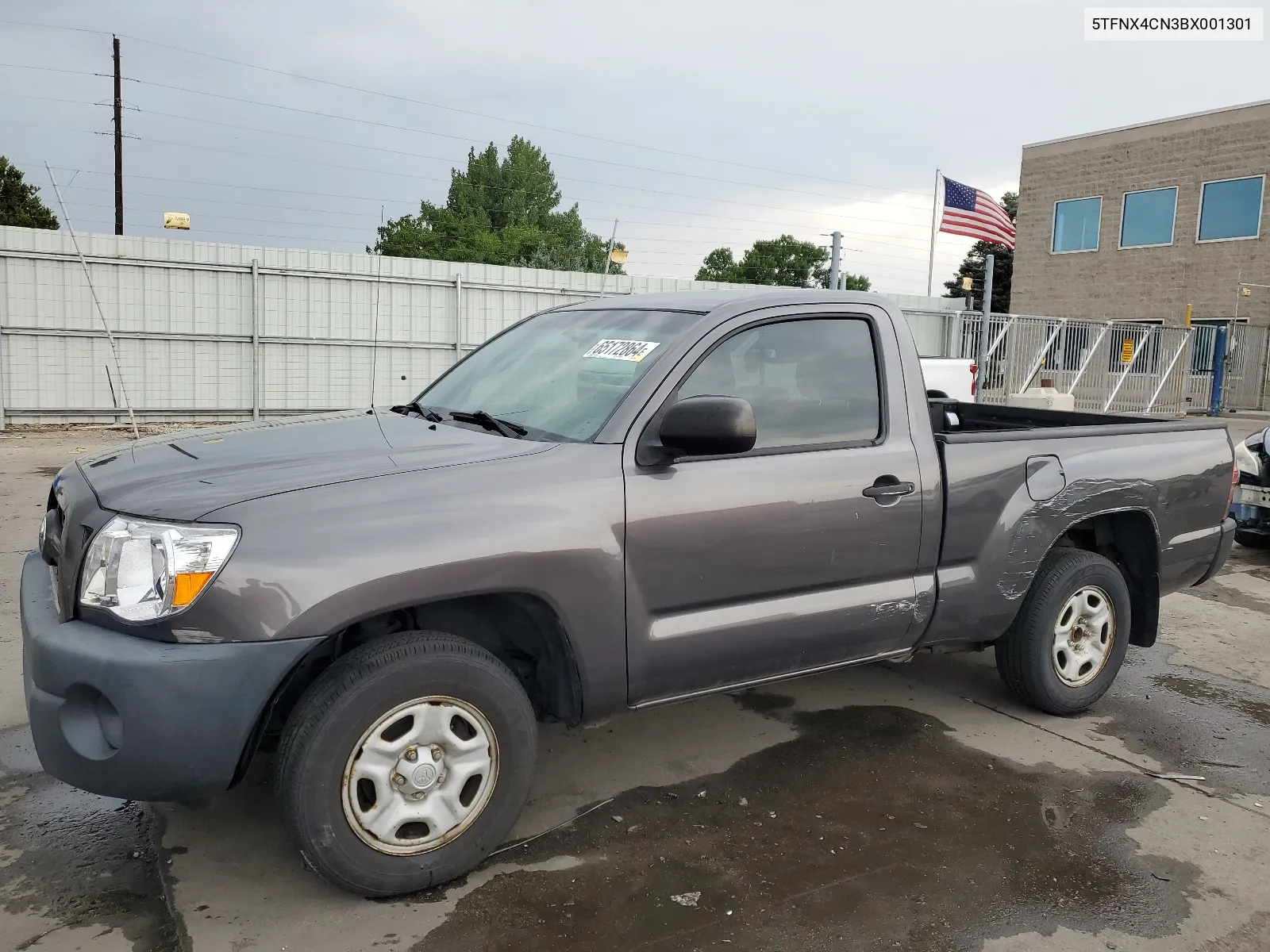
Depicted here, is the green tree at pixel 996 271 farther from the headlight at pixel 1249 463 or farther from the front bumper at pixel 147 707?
the front bumper at pixel 147 707

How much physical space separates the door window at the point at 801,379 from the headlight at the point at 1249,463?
18.4 feet

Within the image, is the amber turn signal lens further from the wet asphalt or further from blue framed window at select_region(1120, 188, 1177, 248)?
blue framed window at select_region(1120, 188, 1177, 248)

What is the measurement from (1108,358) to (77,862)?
2445 cm

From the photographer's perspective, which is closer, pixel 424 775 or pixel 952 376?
pixel 424 775

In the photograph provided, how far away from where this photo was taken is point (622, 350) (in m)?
3.53

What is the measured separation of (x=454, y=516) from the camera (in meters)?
2.80

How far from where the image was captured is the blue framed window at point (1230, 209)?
26719 mm

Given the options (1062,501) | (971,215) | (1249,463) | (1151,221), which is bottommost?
(1249,463)

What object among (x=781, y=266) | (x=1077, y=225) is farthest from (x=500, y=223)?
(x=1077, y=225)

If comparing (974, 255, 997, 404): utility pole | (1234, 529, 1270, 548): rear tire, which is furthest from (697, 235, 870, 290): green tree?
(1234, 529, 1270, 548): rear tire

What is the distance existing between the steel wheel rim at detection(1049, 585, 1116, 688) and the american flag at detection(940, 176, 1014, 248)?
48.2 ft

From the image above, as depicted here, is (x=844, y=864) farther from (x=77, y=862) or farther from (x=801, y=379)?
(x=77, y=862)

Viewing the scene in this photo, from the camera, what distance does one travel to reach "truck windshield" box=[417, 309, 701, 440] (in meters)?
3.33

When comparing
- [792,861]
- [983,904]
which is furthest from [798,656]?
[983,904]
